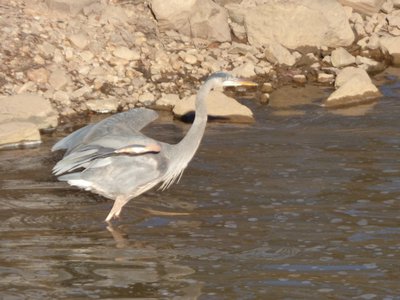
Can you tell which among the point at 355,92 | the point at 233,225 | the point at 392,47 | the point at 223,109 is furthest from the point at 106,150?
the point at 392,47

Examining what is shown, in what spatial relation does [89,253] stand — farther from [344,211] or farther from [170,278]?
[344,211]

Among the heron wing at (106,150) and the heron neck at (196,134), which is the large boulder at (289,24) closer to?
the heron neck at (196,134)

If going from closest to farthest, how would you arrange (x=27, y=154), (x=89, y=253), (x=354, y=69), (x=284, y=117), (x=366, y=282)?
(x=366, y=282), (x=89, y=253), (x=27, y=154), (x=284, y=117), (x=354, y=69)

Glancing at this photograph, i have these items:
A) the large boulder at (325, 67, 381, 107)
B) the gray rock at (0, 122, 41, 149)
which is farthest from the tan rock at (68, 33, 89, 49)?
the large boulder at (325, 67, 381, 107)

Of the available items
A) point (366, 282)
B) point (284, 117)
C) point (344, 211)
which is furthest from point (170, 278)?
point (284, 117)

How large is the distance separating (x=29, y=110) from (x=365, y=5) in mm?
5906

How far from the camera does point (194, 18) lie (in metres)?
14.6

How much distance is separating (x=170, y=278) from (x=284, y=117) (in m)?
5.14

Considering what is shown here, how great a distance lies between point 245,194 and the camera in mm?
10039

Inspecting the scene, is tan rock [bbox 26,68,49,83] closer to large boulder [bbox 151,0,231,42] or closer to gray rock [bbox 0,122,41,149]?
gray rock [bbox 0,122,41,149]

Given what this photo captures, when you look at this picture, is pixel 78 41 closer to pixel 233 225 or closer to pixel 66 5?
pixel 66 5

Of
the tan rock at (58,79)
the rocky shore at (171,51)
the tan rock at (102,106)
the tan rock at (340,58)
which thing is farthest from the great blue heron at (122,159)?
the tan rock at (340,58)

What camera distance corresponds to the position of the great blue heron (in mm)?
9461

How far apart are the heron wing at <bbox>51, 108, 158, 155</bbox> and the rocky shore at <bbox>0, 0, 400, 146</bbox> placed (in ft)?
6.75
